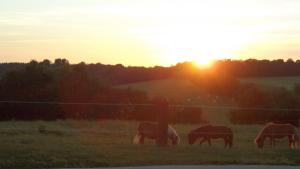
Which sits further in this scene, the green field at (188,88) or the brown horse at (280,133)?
the green field at (188,88)

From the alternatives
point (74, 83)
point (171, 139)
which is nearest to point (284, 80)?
point (74, 83)

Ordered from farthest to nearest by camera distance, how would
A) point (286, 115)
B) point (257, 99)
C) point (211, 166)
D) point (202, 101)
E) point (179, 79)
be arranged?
point (179, 79)
point (202, 101)
point (257, 99)
point (286, 115)
point (211, 166)

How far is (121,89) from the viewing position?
206ft

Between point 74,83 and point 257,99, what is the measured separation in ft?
56.8

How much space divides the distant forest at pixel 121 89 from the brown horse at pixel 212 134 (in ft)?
14.0

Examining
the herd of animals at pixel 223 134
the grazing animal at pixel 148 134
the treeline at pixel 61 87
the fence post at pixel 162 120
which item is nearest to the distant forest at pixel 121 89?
the treeline at pixel 61 87

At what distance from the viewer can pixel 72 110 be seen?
46.7 m

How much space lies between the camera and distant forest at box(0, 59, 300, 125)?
43.7 meters

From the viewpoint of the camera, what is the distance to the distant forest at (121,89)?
143 feet

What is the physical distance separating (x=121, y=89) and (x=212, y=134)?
3745 cm

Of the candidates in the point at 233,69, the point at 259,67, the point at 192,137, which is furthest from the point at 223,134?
the point at 259,67

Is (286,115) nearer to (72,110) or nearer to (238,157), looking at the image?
(72,110)

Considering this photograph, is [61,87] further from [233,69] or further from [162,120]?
[162,120]

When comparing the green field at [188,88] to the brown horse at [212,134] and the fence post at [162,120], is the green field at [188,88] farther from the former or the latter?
the fence post at [162,120]
